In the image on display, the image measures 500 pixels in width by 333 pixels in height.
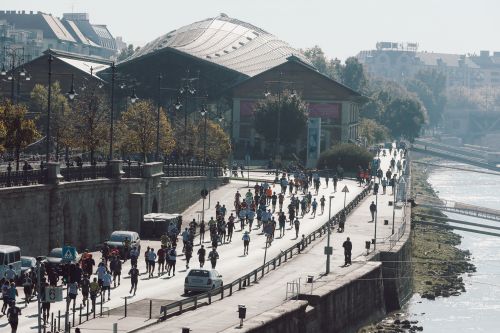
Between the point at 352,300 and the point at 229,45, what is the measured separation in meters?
121

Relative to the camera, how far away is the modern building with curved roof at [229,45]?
529ft

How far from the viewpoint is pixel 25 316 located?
4269cm

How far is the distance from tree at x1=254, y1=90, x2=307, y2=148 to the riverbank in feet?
81.2

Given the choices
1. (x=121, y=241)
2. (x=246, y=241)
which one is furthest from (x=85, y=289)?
(x=246, y=241)

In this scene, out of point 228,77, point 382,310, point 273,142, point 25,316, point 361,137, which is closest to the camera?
point 25,316

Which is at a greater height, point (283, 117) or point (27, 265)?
point (283, 117)

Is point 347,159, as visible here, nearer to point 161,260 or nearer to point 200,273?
point 161,260

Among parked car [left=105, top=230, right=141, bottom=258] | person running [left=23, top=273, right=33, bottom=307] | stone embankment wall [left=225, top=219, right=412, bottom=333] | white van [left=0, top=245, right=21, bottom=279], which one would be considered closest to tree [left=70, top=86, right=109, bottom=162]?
parked car [left=105, top=230, right=141, bottom=258]

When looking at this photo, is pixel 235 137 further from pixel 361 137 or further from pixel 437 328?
pixel 437 328

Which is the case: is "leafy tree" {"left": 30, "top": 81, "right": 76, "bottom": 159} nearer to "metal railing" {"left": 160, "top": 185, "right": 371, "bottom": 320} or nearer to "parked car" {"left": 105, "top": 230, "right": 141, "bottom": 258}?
"metal railing" {"left": 160, "top": 185, "right": 371, "bottom": 320}

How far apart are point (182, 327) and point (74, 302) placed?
4583mm

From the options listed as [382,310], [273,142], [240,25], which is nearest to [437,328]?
[382,310]

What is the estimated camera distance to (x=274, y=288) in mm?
51812

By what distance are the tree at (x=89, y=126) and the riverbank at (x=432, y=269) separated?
805 inches
